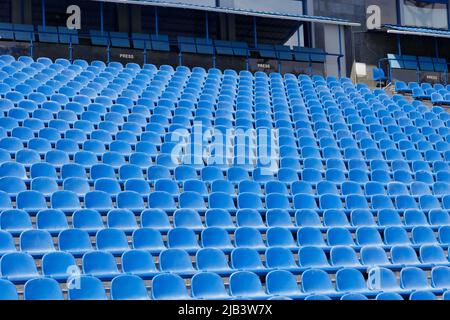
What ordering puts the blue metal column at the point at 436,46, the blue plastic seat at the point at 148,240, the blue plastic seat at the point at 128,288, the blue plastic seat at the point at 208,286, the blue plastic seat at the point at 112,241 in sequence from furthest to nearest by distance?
the blue metal column at the point at 436,46, the blue plastic seat at the point at 148,240, the blue plastic seat at the point at 112,241, the blue plastic seat at the point at 208,286, the blue plastic seat at the point at 128,288

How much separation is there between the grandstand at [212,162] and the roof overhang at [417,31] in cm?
A: 43

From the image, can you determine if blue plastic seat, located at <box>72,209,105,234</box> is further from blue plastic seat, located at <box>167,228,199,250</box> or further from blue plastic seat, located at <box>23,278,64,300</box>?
blue plastic seat, located at <box>23,278,64,300</box>

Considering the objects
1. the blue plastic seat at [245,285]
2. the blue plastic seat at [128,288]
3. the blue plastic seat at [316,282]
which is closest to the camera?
the blue plastic seat at [128,288]

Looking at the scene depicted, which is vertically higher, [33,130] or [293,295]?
[33,130]

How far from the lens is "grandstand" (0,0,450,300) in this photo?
5816mm

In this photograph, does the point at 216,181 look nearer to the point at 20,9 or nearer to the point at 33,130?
the point at 33,130

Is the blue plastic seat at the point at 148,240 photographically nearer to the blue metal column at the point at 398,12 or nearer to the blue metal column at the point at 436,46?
the blue metal column at the point at 436,46

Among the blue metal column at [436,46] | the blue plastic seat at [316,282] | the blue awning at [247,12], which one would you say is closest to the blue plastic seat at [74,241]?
the blue plastic seat at [316,282]

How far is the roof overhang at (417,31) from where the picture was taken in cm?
1396

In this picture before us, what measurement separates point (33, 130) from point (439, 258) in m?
4.44

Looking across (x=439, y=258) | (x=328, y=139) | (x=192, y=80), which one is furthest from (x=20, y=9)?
(x=439, y=258)

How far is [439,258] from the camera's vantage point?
22.6ft

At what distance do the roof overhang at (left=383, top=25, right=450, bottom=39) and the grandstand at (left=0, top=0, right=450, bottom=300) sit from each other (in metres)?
0.43

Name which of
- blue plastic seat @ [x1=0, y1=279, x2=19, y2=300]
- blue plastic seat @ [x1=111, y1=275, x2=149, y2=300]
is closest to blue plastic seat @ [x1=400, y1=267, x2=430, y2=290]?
blue plastic seat @ [x1=111, y1=275, x2=149, y2=300]
